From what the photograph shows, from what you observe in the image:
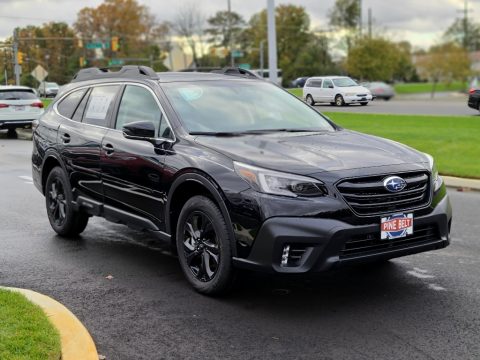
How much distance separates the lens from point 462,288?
5180 millimetres

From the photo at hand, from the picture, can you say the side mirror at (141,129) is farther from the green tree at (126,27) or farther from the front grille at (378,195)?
the green tree at (126,27)

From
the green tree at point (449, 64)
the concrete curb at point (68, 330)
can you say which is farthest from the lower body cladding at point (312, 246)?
the green tree at point (449, 64)

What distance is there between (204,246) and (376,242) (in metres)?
1.32

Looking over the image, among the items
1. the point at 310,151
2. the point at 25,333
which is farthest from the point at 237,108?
the point at 25,333

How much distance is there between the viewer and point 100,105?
6.46 meters

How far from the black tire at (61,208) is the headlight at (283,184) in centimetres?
297

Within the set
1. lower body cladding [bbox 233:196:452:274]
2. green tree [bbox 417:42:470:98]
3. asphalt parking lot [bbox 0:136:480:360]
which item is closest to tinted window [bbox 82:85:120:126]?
asphalt parking lot [bbox 0:136:480:360]

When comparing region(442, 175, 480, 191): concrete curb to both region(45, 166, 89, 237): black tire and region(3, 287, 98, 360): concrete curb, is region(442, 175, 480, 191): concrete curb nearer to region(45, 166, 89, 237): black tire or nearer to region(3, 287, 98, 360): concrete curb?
region(45, 166, 89, 237): black tire

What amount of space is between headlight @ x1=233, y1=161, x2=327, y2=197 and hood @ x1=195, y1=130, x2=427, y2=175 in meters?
0.06

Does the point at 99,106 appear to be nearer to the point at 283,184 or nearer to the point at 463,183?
the point at 283,184

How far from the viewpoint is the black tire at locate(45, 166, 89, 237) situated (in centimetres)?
686

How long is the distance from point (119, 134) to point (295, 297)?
2.23m

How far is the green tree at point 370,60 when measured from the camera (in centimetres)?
1120

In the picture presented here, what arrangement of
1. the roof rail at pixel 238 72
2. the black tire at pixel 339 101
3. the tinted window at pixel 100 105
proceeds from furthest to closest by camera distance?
the black tire at pixel 339 101, the roof rail at pixel 238 72, the tinted window at pixel 100 105
